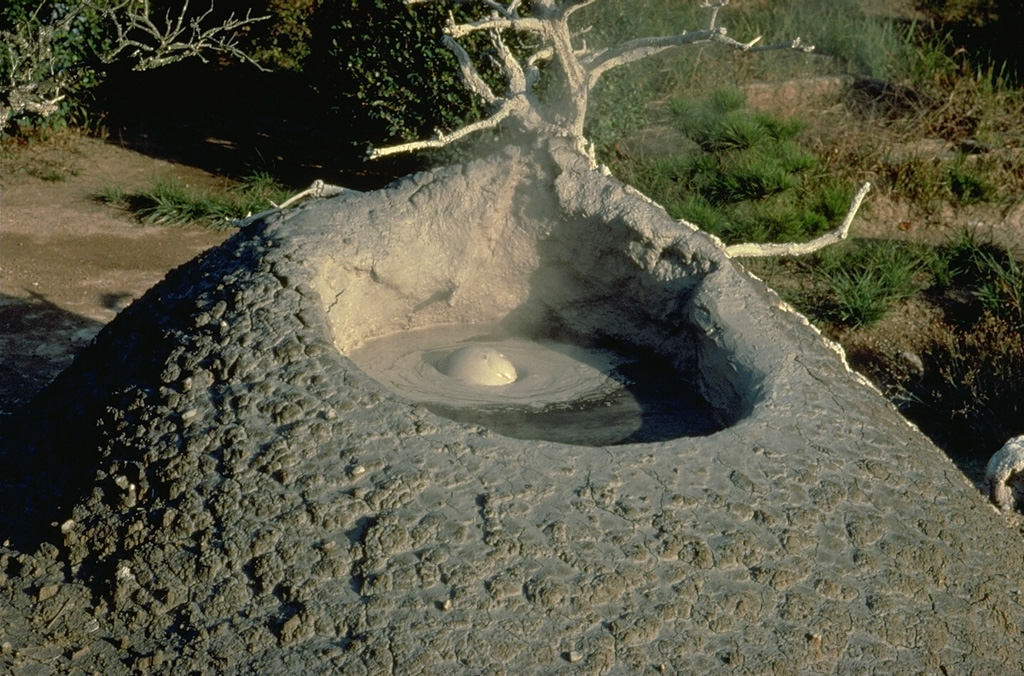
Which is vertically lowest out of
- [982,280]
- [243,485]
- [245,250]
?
[982,280]

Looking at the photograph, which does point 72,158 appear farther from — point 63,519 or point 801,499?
point 801,499

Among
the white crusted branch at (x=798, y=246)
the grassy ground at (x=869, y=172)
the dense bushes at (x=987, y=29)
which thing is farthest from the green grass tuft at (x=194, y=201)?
the dense bushes at (x=987, y=29)

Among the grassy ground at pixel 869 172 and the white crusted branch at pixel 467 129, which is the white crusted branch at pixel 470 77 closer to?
the white crusted branch at pixel 467 129

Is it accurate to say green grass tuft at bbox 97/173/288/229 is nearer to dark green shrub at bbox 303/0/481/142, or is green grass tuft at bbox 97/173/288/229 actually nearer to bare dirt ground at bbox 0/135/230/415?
bare dirt ground at bbox 0/135/230/415

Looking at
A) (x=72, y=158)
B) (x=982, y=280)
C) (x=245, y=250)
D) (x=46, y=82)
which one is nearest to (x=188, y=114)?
(x=72, y=158)

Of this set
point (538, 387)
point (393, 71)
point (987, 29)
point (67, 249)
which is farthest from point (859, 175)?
point (67, 249)

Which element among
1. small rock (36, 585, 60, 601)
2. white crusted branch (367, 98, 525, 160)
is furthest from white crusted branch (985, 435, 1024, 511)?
small rock (36, 585, 60, 601)

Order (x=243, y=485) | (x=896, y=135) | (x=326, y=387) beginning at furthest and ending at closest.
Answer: (x=896, y=135)
(x=326, y=387)
(x=243, y=485)
